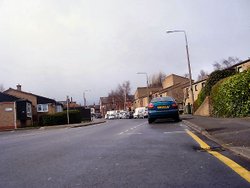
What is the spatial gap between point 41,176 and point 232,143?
4.87 metres

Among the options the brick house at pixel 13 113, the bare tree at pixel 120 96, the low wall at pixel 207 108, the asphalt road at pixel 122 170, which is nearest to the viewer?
the asphalt road at pixel 122 170

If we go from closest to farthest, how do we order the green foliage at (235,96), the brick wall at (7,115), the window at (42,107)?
1. the green foliage at (235,96)
2. the brick wall at (7,115)
3. the window at (42,107)

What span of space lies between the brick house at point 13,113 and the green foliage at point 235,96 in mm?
35562

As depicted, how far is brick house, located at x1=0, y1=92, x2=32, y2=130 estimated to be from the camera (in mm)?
52341

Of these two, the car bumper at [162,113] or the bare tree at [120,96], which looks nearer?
the car bumper at [162,113]

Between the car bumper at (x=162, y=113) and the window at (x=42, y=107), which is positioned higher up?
the window at (x=42, y=107)

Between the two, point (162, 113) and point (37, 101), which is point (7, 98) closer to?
point (37, 101)

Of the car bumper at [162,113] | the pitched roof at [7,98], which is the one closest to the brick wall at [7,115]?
the pitched roof at [7,98]

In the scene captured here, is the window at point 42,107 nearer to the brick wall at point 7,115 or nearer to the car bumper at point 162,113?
the brick wall at point 7,115

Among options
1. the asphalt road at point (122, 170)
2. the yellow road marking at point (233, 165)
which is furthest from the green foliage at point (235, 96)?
the yellow road marking at point (233, 165)

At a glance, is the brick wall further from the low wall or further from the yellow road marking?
the yellow road marking

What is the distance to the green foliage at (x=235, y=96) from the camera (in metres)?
19.7

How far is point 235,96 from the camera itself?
20875mm

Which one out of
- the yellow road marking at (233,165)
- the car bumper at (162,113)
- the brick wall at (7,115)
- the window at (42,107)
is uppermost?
the window at (42,107)
